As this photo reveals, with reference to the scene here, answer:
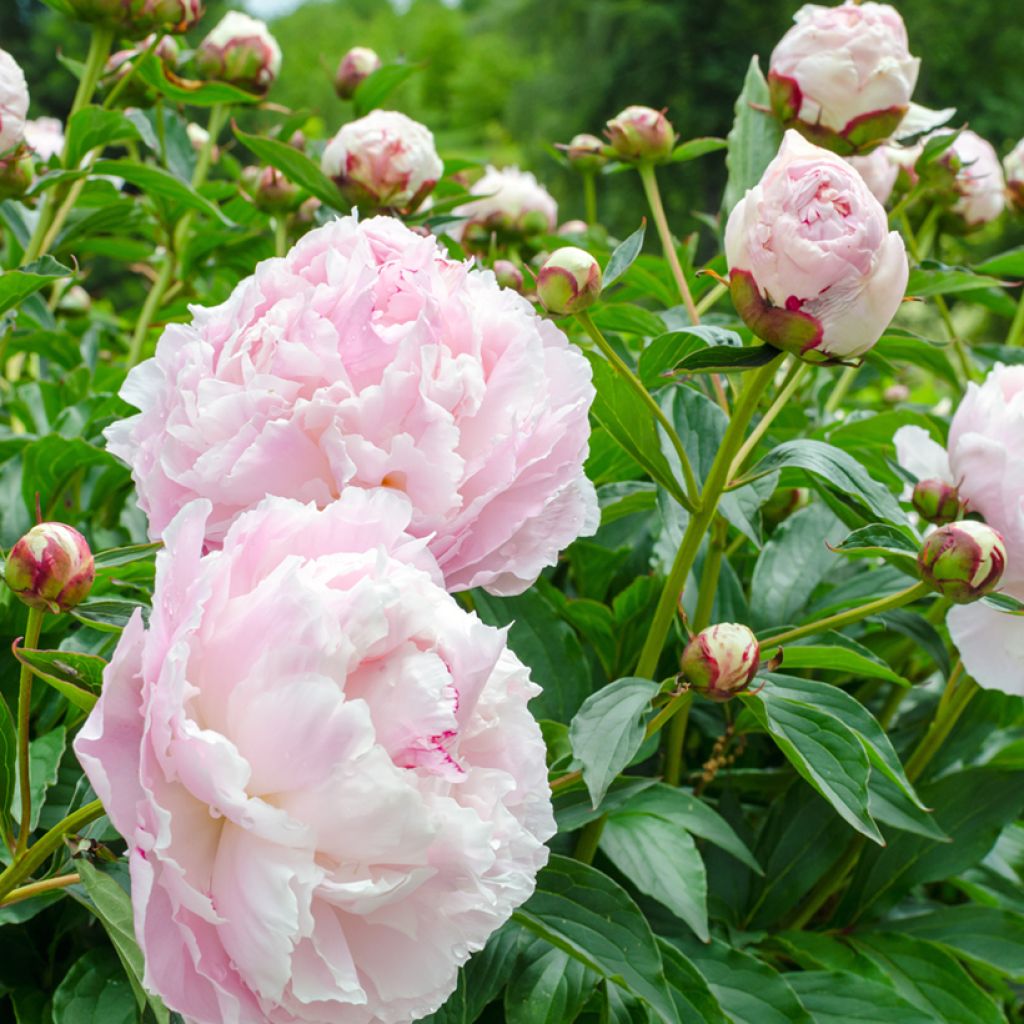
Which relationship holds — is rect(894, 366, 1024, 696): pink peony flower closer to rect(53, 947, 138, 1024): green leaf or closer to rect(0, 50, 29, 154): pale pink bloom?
rect(53, 947, 138, 1024): green leaf

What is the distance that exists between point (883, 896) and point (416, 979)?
1.66ft

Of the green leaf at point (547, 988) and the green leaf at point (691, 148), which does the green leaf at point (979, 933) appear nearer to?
the green leaf at point (547, 988)

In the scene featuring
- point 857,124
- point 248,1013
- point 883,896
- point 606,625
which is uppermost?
point 857,124

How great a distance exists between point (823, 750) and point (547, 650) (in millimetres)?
194

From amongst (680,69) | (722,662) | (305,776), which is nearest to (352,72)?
(722,662)

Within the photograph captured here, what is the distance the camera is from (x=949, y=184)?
101 centimetres

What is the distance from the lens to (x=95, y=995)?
1.82 ft

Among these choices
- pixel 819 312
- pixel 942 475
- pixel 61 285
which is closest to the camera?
pixel 819 312

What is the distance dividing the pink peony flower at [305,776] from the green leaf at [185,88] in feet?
2.11

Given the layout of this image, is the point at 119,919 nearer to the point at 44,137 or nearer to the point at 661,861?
the point at 661,861

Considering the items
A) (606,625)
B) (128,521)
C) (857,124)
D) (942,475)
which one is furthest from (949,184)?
(128,521)

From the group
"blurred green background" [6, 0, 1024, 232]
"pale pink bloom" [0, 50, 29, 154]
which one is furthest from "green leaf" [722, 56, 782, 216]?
"blurred green background" [6, 0, 1024, 232]

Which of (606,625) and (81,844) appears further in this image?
(606,625)

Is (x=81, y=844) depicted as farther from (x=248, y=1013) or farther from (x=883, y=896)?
(x=883, y=896)
